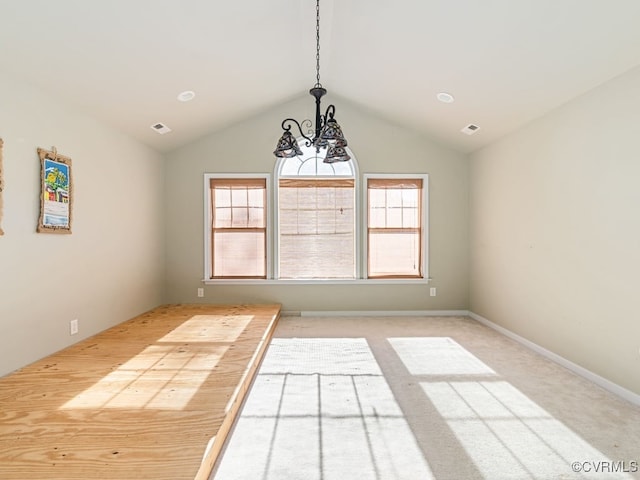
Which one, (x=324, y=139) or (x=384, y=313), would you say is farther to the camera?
(x=384, y=313)

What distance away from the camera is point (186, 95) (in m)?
4.09

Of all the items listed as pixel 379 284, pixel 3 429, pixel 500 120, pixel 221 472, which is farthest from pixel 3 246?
pixel 500 120

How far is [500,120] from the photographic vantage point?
4219 mm

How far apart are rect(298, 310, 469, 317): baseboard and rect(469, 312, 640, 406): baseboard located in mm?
751

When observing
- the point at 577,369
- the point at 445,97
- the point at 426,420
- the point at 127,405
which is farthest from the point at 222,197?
the point at 577,369

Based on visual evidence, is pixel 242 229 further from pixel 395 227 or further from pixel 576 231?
pixel 576 231

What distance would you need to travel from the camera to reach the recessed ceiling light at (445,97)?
413cm

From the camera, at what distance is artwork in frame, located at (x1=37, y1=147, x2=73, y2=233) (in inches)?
121

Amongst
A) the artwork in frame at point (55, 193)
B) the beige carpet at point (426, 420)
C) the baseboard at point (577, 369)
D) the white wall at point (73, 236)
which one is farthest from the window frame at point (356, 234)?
the artwork in frame at point (55, 193)

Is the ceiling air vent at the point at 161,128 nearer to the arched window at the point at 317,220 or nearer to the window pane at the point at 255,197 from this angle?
the window pane at the point at 255,197

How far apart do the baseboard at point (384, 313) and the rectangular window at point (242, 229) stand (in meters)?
0.97

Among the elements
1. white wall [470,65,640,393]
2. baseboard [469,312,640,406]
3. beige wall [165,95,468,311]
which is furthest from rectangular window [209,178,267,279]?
baseboard [469,312,640,406]

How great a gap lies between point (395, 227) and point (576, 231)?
2.57 metres

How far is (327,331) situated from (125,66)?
11.4 feet
